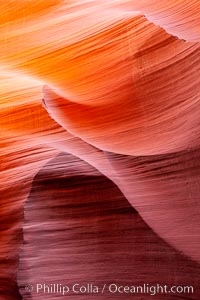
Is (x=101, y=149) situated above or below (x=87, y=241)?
above

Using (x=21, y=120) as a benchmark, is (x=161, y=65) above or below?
above

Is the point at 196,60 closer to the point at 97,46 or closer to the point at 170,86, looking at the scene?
the point at 170,86

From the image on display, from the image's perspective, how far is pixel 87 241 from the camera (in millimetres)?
1122

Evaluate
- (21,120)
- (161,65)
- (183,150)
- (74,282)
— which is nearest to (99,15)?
(161,65)

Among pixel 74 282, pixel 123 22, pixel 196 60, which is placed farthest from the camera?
pixel 123 22

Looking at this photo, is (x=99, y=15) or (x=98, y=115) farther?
(x=99, y=15)

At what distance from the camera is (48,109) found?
51.0 inches

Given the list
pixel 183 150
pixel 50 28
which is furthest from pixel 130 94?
pixel 50 28

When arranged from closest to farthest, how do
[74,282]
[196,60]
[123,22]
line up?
1. [74,282]
2. [196,60]
3. [123,22]

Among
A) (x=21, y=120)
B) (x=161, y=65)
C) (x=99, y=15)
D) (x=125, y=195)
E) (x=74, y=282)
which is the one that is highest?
(x=99, y=15)

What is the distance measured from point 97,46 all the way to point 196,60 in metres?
0.29

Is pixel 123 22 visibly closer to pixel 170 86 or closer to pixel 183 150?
pixel 170 86

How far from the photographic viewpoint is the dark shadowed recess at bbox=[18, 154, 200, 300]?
107cm

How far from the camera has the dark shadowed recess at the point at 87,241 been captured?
107 cm
